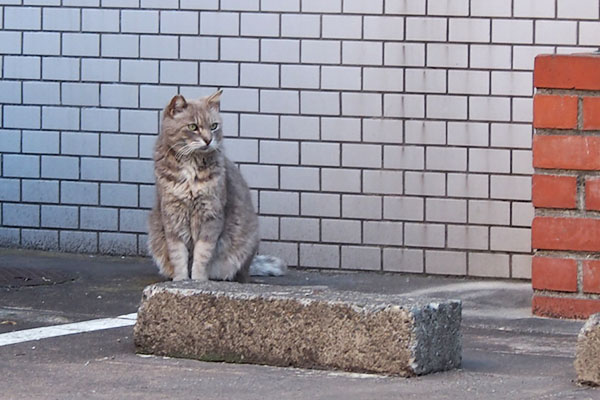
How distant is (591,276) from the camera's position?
781 centimetres

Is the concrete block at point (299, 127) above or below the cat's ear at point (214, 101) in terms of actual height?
below

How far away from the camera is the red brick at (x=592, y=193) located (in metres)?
7.77

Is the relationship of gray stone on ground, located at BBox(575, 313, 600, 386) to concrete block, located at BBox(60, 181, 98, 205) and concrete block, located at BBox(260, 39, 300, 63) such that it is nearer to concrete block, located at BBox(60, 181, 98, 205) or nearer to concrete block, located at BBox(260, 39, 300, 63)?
concrete block, located at BBox(260, 39, 300, 63)

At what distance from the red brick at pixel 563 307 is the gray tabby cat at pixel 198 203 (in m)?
2.01

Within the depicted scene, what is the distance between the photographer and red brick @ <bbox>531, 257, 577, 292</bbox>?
7.85 meters

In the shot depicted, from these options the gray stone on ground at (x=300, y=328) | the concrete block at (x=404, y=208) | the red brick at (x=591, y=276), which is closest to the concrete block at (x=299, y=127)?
the concrete block at (x=404, y=208)

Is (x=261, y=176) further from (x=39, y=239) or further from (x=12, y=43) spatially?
(x=12, y=43)

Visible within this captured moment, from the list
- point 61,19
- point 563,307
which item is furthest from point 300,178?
point 563,307

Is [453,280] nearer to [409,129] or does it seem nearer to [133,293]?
[409,129]

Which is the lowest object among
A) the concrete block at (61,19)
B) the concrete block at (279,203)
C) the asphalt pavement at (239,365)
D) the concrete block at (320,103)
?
the asphalt pavement at (239,365)

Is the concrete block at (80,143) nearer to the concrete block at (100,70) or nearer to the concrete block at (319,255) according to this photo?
the concrete block at (100,70)

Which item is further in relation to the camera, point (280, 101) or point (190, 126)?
point (280, 101)

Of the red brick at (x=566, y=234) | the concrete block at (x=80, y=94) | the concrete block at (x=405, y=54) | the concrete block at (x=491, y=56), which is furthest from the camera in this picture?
the concrete block at (x=80, y=94)

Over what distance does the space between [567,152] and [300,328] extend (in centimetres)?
240
